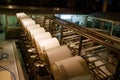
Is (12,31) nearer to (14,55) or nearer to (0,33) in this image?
(0,33)

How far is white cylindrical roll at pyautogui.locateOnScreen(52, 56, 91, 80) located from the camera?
154 centimetres

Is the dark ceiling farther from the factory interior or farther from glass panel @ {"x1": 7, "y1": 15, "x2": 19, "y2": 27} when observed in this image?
glass panel @ {"x1": 7, "y1": 15, "x2": 19, "y2": 27}

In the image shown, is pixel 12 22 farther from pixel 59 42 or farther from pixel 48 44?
pixel 48 44

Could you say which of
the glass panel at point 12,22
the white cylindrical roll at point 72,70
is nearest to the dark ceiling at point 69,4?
the glass panel at point 12,22

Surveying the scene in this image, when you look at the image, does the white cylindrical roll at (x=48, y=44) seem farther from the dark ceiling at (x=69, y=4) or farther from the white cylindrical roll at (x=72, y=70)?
the dark ceiling at (x=69, y=4)

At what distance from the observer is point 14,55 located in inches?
296

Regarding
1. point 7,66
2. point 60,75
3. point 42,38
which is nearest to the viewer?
point 60,75

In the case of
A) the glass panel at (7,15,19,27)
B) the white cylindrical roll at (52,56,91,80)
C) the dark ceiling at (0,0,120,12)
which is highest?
the dark ceiling at (0,0,120,12)

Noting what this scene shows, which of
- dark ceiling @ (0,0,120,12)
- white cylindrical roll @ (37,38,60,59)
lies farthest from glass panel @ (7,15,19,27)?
white cylindrical roll @ (37,38,60,59)

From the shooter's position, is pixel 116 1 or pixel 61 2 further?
pixel 61 2

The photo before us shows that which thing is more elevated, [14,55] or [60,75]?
[60,75]

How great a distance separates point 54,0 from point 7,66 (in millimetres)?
6542

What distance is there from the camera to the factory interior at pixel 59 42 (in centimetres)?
169

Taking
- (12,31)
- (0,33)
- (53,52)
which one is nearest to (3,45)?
(12,31)
